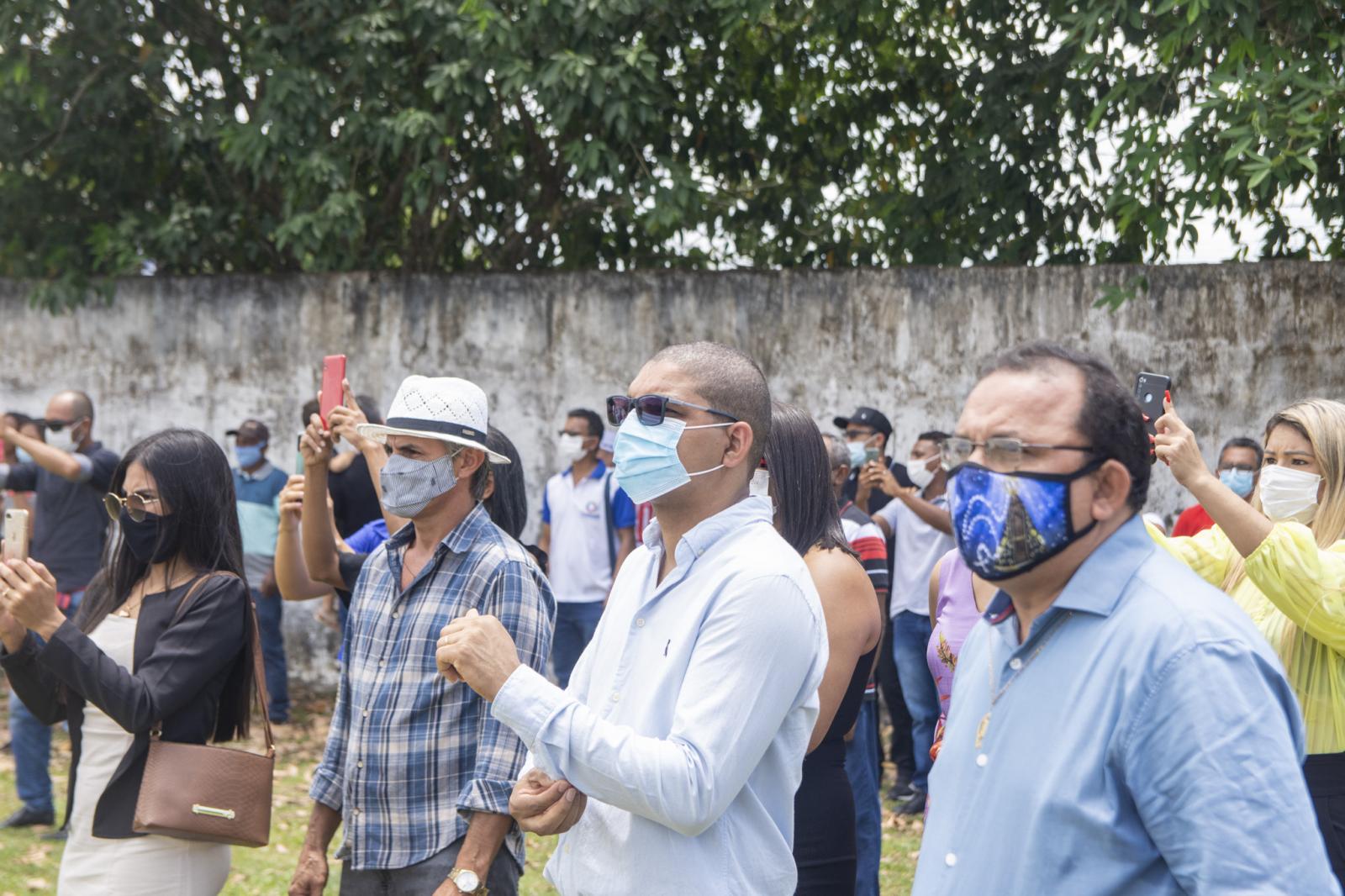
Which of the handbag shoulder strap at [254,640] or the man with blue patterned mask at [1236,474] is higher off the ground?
the man with blue patterned mask at [1236,474]

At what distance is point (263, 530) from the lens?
9.53 meters

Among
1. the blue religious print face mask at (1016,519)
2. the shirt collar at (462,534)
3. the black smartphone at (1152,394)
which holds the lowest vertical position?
the shirt collar at (462,534)

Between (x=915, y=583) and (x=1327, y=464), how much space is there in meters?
4.06

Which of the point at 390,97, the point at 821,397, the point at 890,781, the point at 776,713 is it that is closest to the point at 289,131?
the point at 390,97

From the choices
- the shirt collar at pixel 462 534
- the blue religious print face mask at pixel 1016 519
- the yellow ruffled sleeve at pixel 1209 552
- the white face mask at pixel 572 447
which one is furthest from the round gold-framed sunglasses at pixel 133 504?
the white face mask at pixel 572 447

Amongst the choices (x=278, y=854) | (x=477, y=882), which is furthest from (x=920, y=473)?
(x=477, y=882)

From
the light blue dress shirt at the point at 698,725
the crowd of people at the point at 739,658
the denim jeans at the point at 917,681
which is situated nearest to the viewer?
the crowd of people at the point at 739,658

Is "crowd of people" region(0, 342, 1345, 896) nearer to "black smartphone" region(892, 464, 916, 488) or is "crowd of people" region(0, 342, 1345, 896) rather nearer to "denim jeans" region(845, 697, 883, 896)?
"denim jeans" region(845, 697, 883, 896)

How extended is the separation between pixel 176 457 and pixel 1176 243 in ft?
22.9

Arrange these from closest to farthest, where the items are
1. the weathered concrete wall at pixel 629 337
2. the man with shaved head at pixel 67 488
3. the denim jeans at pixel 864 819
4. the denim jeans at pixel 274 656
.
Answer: the denim jeans at pixel 864 819, the man with shaved head at pixel 67 488, the weathered concrete wall at pixel 629 337, the denim jeans at pixel 274 656

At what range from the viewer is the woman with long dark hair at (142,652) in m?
3.61

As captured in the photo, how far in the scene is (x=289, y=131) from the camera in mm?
9688

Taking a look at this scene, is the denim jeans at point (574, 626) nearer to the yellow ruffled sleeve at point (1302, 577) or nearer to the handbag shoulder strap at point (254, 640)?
the handbag shoulder strap at point (254, 640)

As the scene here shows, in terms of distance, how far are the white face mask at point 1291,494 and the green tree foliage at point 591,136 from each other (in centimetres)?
425
